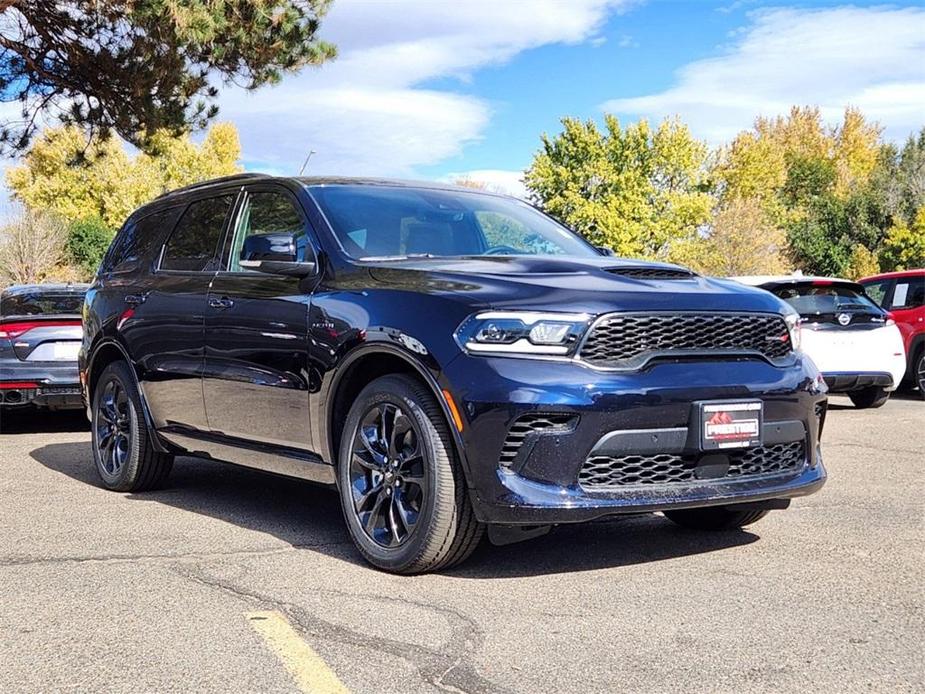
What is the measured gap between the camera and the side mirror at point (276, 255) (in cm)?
526

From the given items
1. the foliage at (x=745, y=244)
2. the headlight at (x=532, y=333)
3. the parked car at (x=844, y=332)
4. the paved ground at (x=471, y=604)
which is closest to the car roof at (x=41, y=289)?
the paved ground at (x=471, y=604)

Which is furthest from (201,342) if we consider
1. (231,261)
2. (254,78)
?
(254,78)

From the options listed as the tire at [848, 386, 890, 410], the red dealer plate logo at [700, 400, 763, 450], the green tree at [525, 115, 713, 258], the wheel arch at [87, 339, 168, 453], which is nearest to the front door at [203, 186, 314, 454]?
the wheel arch at [87, 339, 168, 453]

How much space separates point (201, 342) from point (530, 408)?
94.5 inches

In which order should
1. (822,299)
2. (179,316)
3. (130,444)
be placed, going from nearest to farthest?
(179,316)
(130,444)
(822,299)

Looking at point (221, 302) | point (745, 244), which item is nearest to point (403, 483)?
point (221, 302)

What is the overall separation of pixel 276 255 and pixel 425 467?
146 centimetres

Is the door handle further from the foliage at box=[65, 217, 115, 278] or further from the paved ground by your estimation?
the foliage at box=[65, 217, 115, 278]

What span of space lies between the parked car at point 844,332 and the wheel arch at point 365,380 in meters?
7.49

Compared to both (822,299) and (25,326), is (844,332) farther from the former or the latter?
(25,326)

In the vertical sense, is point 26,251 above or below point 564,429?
above

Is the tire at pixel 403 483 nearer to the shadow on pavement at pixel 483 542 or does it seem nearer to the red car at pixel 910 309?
the shadow on pavement at pixel 483 542

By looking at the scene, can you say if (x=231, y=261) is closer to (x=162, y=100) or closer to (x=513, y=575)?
(x=513, y=575)

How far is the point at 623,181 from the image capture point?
66.7 m
